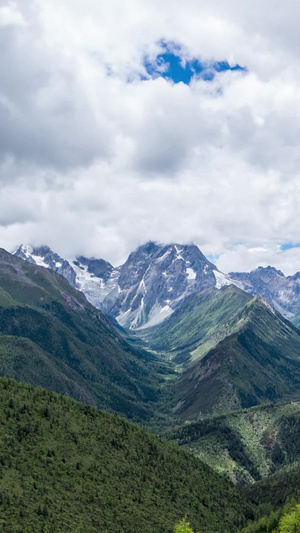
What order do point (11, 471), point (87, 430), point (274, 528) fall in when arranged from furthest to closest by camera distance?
point (87, 430) < point (274, 528) < point (11, 471)

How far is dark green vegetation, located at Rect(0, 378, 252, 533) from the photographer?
12975 cm

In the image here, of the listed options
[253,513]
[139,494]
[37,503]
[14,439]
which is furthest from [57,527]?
[253,513]

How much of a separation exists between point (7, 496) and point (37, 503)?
10.4 metres

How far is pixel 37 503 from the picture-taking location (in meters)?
129

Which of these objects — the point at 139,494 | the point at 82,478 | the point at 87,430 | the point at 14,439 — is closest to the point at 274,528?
the point at 139,494

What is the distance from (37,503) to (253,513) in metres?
117

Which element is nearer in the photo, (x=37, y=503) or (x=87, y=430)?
(x=37, y=503)

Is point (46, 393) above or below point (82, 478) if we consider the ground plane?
above

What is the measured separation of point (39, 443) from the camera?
6275 inches

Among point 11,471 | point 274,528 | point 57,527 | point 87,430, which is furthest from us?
point 87,430

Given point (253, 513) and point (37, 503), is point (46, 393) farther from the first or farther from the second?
point (253, 513)

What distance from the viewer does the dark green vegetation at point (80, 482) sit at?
130 m

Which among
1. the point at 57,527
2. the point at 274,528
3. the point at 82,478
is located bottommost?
the point at 57,527

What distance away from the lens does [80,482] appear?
6043 inches
